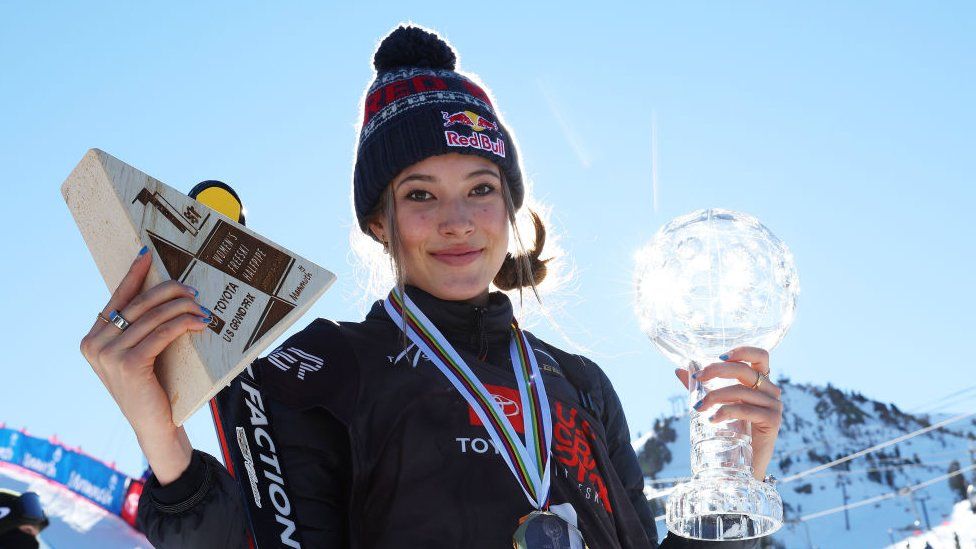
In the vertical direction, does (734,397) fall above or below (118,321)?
above

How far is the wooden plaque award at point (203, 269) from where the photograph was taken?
174 cm

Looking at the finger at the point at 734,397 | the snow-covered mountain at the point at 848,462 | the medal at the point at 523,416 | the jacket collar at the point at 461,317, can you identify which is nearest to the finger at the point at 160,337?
the medal at the point at 523,416

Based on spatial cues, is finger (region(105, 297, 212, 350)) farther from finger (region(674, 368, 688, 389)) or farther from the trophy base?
finger (region(674, 368, 688, 389))

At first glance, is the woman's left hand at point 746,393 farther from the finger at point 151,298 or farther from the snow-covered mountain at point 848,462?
the snow-covered mountain at point 848,462

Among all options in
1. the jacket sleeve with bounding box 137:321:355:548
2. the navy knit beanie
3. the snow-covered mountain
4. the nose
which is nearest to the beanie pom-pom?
the navy knit beanie

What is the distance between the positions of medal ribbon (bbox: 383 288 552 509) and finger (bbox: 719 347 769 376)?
1.42 feet

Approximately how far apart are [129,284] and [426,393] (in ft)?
2.31

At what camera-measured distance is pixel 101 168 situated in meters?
1.79

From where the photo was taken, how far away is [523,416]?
2357mm

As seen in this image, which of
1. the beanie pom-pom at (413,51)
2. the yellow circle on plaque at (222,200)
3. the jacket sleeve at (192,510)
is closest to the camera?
the jacket sleeve at (192,510)

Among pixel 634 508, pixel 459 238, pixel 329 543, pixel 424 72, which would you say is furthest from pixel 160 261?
pixel 634 508

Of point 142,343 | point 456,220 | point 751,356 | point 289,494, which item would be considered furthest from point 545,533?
point 142,343

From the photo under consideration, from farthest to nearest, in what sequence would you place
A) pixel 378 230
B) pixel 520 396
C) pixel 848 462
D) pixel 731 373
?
pixel 848 462 < pixel 378 230 < pixel 520 396 < pixel 731 373

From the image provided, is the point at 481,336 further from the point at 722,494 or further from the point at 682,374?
the point at 722,494
